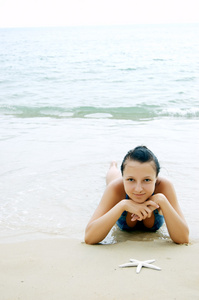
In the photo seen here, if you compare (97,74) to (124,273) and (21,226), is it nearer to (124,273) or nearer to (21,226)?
(21,226)

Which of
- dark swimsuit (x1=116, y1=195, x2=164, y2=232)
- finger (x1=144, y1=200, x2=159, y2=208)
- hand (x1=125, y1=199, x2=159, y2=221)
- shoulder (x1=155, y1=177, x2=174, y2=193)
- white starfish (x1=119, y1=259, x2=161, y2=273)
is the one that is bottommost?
dark swimsuit (x1=116, y1=195, x2=164, y2=232)

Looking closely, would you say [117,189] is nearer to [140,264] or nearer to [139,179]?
[139,179]

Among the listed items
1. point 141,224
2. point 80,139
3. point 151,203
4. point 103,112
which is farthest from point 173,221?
point 103,112

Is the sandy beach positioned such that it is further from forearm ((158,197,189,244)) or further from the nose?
the nose

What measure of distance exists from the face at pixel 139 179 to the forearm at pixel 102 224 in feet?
0.49

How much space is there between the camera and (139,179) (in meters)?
3.11

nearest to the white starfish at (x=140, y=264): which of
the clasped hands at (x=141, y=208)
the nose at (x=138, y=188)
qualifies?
the clasped hands at (x=141, y=208)

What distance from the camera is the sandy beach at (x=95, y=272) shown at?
2277 millimetres

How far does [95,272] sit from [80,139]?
554cm

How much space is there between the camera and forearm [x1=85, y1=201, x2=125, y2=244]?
124 inches

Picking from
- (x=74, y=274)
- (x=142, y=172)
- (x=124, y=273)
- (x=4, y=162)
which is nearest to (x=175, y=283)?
(x=124, y=273)

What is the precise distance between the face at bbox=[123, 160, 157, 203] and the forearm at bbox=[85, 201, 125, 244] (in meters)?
0.15

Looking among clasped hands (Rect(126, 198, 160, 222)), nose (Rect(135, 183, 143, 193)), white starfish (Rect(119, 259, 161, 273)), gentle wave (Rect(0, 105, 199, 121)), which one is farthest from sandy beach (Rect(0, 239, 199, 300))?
gentle wave (Rect(0, 105, 199, 121))

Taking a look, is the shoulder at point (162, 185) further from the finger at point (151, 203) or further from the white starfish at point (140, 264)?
the white starfish at point (140, 264)
